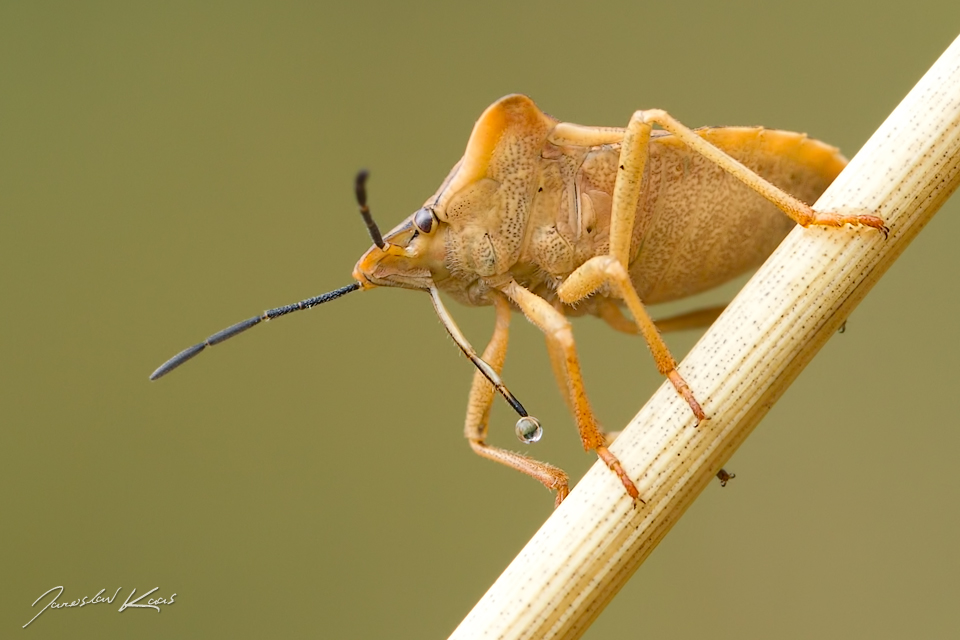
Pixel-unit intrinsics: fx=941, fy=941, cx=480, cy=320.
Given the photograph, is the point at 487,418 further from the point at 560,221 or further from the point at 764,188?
the point at 764,188

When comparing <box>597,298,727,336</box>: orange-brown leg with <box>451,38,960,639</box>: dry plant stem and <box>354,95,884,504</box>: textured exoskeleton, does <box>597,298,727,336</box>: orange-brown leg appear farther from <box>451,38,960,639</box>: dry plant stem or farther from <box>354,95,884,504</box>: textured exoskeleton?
<box>451,38,960,639</box>: dry plant stem

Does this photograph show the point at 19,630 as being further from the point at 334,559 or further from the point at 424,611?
the point at 424,611

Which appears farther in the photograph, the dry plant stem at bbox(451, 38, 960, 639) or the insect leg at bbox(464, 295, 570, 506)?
the insect leg at bbox(464, 295, 570, 506)

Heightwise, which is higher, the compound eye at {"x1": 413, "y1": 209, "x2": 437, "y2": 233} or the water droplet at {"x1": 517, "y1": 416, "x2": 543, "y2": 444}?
the compound eye at {"x1": 413, "y1": 209, "x2": 437, "y2": 233}

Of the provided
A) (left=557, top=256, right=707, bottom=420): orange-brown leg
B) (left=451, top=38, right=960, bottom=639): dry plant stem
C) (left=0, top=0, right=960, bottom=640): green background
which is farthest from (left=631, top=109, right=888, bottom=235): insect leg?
(left=0, top=0, right=960, bottom=640): green background

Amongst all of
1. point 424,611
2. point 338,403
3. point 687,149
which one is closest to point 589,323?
point 338,403
